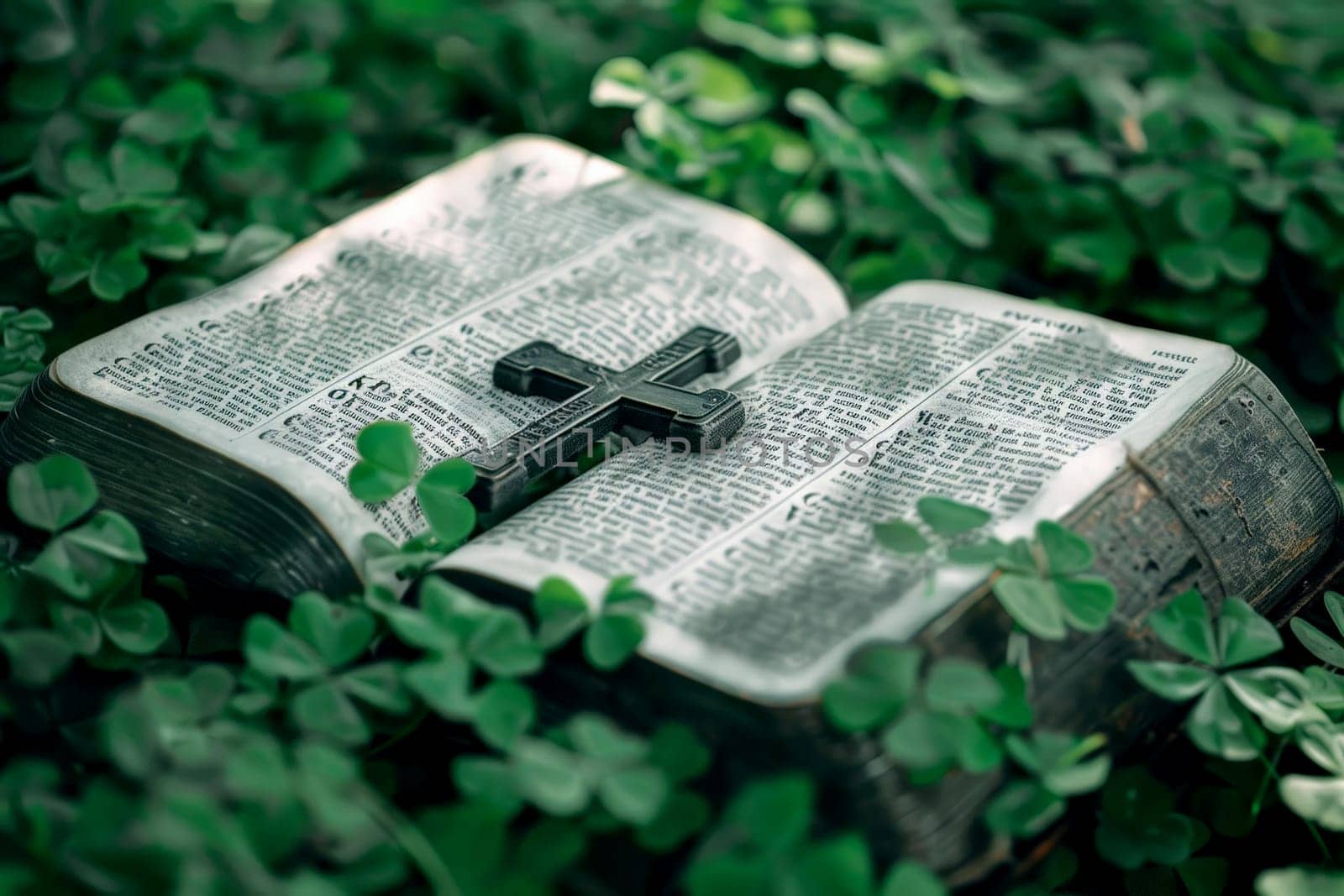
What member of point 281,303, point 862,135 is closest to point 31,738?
point 281,303

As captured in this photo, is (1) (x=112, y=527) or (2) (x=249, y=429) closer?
(1) (x=112, y=527)

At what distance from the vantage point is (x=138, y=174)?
2.08 metres

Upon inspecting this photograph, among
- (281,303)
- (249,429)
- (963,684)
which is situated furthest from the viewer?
A: (281,303)

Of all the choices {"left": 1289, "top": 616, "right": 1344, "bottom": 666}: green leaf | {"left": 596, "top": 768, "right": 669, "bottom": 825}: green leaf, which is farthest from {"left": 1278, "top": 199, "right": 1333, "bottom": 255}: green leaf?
{"left": 596, "top": 768, "right": 669, "bottom": 825}: green leaf

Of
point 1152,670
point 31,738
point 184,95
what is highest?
point 184,95

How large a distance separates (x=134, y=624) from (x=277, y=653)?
0.25 metres

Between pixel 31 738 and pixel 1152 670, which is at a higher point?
pixel 1152 670

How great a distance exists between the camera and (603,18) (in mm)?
2883

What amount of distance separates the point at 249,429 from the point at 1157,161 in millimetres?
1754

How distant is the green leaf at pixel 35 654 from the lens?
1.28m

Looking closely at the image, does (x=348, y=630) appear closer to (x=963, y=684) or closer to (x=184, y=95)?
(x=963, y=684)

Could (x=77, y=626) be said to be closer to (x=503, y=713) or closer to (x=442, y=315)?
(x=503, y=713)

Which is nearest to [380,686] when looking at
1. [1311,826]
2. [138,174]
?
[1311,826]

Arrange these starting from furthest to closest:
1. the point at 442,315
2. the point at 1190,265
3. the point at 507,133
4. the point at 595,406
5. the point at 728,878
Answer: the point at 507,133, the point at 1190,265, the point at 442,315, the point at 595,406, the point at 728,878
